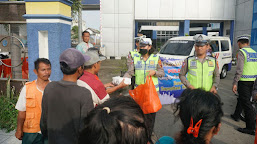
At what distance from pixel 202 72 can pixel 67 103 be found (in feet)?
7.87

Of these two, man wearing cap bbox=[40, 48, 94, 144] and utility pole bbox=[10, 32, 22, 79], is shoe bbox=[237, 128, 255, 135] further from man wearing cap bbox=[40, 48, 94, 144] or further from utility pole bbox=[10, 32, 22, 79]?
utility pole bbox=[10, 32, 22, 79]

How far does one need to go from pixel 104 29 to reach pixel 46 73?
15.2 m

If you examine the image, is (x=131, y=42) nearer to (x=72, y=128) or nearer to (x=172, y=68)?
(x=172, y=68)

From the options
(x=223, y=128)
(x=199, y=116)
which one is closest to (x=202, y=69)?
(x=223, y=128)

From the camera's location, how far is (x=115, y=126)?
1.06 meters

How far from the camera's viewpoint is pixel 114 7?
17.2 m

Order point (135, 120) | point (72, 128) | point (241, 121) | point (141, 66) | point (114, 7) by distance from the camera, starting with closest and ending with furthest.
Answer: point (135, 120) → point (72, 128) → point (141, 66) → point (241, 121) → point (114, 7)

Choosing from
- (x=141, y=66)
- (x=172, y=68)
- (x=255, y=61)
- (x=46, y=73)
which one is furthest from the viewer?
(x=172, y=68)

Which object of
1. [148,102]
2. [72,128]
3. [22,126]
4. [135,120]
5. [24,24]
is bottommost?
[22,126]

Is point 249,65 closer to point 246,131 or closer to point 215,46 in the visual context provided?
point 246,131

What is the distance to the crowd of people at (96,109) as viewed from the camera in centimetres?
110

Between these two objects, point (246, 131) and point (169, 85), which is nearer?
point (246, 131)

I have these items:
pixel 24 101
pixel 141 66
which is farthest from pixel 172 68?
pixel 24 101

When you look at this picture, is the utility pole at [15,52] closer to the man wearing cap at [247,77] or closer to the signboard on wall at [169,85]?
the signboard on wall at [169,85]
